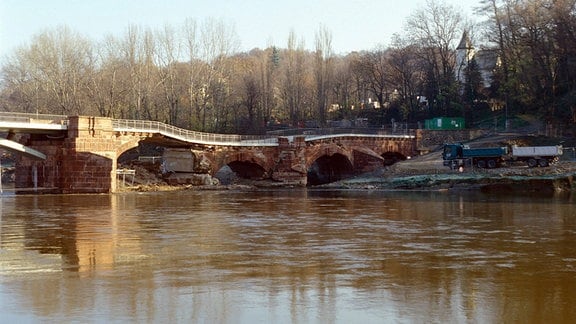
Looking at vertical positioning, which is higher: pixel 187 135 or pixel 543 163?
pixel 187 135

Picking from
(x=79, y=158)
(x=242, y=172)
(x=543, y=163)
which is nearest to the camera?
(x=79, y=158)

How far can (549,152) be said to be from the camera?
2030 inches

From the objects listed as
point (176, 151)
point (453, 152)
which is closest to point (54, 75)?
point (176, 151)

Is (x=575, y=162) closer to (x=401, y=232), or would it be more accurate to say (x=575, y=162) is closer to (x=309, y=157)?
(x=309, y=157)

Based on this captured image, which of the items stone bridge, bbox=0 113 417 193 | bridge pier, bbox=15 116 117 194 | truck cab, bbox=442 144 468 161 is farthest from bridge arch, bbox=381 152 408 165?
bridge pier, bbox=15 116 117 194

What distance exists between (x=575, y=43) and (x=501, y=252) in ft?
167

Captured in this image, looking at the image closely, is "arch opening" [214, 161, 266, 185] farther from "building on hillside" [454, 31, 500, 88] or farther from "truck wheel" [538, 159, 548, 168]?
"building on hillside" [454, 31, 500, 88]

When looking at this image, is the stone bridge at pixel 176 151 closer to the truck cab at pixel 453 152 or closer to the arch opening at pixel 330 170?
the arch opening at pixel 330 170

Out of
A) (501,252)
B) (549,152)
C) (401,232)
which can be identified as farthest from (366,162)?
(501,252)

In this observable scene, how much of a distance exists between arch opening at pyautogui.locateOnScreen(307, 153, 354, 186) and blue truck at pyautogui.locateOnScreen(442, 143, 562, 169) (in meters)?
14.1

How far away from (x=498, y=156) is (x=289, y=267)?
1699 inches

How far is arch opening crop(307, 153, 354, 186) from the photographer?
68.8 metres

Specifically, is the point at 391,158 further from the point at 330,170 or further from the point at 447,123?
the point at 447,123

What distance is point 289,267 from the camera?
52.0 feet
